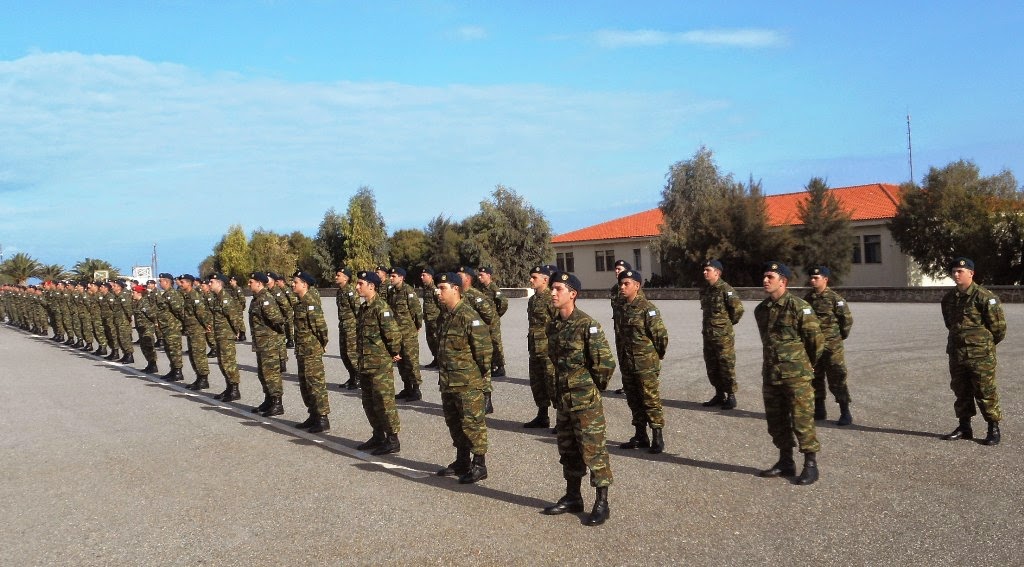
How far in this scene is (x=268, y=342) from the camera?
11164mm

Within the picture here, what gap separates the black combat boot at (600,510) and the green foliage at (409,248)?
59431 mm

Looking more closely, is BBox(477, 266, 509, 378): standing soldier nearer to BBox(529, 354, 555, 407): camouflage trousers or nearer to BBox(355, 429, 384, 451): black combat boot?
BBox(529, 354, 555, 407): camouflage trousers

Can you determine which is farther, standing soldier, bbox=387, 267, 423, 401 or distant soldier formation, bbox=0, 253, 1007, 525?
standing soldier, bbox=387, 267, 423, 401

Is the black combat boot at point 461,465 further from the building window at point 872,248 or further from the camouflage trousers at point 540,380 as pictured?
the building window at point 872,248

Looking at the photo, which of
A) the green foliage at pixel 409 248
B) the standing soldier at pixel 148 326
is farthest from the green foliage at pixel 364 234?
the standing soldier at pixel 148 326

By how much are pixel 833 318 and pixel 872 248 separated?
3997 cm

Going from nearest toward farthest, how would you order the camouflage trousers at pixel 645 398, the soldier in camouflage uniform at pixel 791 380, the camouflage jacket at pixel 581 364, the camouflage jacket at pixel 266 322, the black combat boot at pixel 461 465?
the camouflage jacket at pixel 581 364, the soldier in camouflage uniform at pixel 791 380, the black combat boot at pixel 461 465, the camouflage trousers at pixel 645 398, the camouflage jacket at pixel 266 322

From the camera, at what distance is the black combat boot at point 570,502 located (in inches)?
248

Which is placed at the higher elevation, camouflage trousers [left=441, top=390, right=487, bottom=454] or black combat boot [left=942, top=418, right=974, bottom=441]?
camouflage trousers [left=441, top=390, right=487, bottom=454]

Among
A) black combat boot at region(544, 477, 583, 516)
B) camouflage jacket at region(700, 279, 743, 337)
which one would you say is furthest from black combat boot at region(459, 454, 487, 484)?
camouflage jacket at region(700, 279, 743, 337)

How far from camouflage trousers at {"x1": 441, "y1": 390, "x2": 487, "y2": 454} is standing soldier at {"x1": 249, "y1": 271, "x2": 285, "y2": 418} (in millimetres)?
4497

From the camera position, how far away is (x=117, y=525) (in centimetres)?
652

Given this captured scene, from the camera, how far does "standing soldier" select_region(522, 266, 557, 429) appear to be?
9.64m

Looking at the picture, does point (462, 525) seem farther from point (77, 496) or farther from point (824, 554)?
point (77, 496)
